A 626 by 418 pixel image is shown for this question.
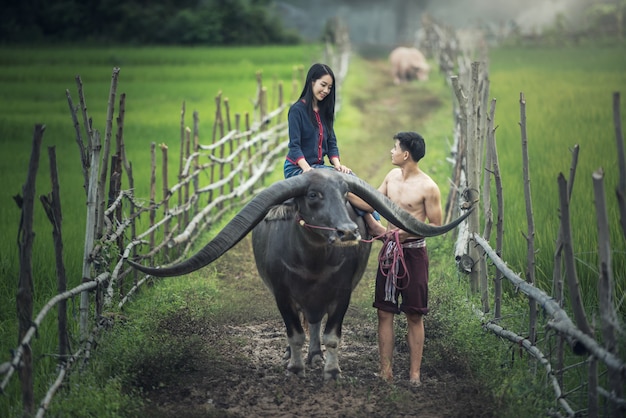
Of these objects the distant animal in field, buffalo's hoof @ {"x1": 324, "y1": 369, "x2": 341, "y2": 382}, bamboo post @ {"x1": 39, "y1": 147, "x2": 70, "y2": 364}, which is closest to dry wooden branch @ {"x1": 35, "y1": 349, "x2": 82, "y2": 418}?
bamboo post @ {"x1": 39, "y1": 147, "x2": 70, "y2": 364}

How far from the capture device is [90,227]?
13.4 ft

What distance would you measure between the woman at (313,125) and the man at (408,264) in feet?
1.41

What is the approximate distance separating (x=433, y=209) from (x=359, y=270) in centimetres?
62

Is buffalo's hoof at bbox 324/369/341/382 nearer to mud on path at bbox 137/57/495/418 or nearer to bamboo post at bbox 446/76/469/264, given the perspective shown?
mud on path at bbox 137/57/495/418

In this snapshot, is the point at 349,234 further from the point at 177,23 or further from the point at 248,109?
the point at 177,23

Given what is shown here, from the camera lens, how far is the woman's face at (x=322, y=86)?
466 cm

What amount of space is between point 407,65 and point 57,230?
1490cm

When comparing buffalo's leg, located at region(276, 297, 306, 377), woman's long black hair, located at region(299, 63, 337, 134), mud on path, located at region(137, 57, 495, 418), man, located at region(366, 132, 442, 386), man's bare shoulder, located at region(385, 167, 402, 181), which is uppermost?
woman's long black hair, located at region(299, 63, 337, 134)

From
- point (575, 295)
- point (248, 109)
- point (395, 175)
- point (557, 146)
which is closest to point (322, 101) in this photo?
point (395, 175)

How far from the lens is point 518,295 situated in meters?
5.18

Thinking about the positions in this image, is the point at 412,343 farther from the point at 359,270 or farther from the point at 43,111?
the point at 43,111

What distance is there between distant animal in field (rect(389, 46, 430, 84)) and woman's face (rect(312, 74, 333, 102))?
12961 millimetres

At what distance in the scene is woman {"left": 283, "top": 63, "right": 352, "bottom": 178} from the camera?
4.70m

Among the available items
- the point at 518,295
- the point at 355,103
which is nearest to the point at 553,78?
the point at 355,103
